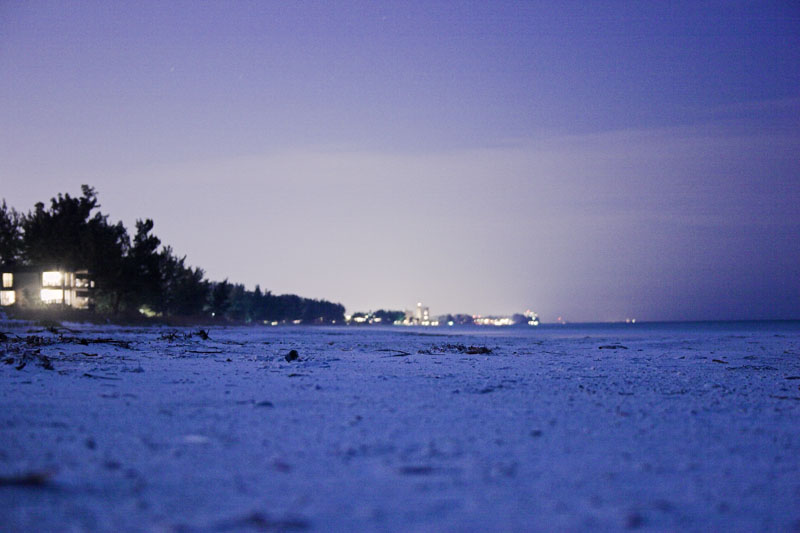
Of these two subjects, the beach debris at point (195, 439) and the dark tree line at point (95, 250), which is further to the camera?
the dark tree line at point (95, 250)

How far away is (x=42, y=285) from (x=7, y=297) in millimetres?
5913

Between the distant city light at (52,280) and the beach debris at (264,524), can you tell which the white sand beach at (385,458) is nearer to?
the beach debris at (264,524)

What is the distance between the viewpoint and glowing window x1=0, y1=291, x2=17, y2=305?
158 feet

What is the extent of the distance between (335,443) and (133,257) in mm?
48369

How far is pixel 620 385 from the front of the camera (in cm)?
659

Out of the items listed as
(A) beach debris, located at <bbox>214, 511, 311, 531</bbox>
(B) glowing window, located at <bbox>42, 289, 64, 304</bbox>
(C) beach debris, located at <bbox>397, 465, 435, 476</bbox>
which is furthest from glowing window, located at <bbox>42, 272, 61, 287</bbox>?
(A) beach debris, located at <bbox>214, 511, 311, 531</bbox>

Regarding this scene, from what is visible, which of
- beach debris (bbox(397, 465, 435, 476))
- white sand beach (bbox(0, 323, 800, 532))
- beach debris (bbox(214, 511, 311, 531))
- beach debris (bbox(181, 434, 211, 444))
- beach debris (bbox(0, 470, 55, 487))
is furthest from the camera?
beach debris (bbox(181, 434, 211, 444))

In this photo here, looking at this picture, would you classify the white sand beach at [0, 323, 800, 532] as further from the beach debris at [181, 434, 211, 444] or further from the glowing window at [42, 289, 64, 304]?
the glowing window at [42, 289, 64, 304]

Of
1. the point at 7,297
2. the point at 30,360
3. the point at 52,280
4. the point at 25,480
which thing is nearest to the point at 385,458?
the point at 25,480

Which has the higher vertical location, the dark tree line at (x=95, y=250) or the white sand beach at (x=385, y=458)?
the dark tree line at (x=95, y=250)

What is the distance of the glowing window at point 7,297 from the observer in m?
48.2

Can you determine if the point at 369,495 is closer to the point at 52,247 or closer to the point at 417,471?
the point at 417,471

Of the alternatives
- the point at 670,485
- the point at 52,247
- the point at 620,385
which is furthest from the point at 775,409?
the point at 52,247

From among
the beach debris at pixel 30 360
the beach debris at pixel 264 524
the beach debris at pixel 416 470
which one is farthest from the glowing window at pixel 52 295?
the beach debris at pixel 264 524
